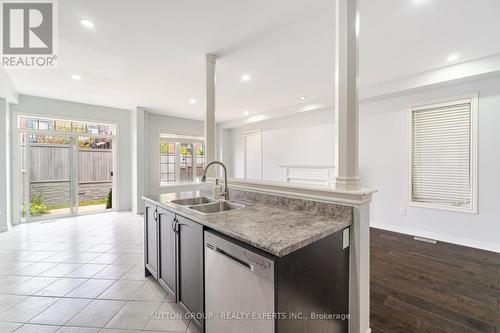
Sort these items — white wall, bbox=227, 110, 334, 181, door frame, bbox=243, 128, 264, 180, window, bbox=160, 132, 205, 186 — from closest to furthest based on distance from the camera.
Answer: white wall, bbox=227, 110, 334, 181 → window, bbox=160, 132, 205, 186 → door frame, bbox=243, 128, 264, 180

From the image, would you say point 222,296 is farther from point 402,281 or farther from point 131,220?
point 131,220

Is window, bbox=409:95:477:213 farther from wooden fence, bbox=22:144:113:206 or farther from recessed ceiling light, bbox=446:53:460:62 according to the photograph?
wooden fence, bbox=22:144:113:206

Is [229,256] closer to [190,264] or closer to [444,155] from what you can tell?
[190,264]

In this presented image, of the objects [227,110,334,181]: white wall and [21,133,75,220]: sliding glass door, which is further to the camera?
[227,110,334,181]: white wall

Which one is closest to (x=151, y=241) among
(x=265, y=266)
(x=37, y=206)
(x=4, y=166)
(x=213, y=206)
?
(x=213, y=206)

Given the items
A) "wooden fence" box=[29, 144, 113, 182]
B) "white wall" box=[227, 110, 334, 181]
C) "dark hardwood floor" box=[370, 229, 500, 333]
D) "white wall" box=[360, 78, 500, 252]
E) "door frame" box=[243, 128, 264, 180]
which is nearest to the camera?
"dark hardwood floor" box=[370, 229, 500, 333]

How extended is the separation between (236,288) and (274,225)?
1.37ft

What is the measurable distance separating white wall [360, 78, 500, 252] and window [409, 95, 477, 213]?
0.32 ft

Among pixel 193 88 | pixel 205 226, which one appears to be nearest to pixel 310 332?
pixel 205 226

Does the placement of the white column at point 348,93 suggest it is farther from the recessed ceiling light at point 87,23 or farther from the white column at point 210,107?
the recessed ceiling light at point 87,23

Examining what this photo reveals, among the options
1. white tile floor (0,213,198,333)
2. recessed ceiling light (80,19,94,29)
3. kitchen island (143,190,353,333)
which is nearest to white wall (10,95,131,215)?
white tile floor (0,213,198,333)

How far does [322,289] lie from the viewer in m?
1.27

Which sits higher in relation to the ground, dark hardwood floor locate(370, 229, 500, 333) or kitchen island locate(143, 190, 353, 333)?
kitchen island locate(143, 190, 353, 333)

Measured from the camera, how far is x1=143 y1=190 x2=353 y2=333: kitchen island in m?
1.05
